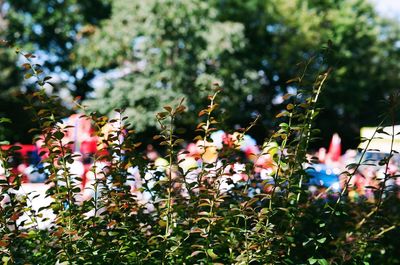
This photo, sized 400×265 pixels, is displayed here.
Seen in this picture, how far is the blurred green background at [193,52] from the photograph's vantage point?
2186 centimetres

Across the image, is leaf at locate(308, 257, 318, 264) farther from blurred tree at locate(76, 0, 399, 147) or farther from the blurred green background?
the blurred green background

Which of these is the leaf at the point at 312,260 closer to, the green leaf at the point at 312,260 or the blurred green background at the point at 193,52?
the green leaf at the point at 312,260

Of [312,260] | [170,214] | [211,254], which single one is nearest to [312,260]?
[312,260]

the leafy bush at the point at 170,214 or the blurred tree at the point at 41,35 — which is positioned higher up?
the blurred tree at the point at 41,35

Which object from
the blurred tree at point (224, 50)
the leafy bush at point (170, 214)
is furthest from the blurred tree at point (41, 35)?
the leafy bush at point (170, 214)

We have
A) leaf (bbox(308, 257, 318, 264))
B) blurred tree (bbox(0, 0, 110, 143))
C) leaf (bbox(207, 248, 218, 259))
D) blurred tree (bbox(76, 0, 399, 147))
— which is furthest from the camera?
blurred tree (bbox(0, 0, 110, 143))

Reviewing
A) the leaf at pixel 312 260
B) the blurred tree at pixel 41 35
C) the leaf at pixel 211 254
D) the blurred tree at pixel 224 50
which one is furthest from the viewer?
the blurred tree at pixel 41 35

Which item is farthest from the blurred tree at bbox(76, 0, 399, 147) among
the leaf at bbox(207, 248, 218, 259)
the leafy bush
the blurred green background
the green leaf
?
the leaf at bbox(207, 248, 218, 259)

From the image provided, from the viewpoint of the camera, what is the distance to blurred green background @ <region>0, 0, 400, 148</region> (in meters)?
21.9

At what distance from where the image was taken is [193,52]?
22125mm

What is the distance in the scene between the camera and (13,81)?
26.7 meters

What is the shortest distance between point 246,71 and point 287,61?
448 cm

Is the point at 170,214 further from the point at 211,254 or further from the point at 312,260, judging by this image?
the point at 312,260

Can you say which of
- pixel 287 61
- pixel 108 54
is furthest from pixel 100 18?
pixel 287 61
